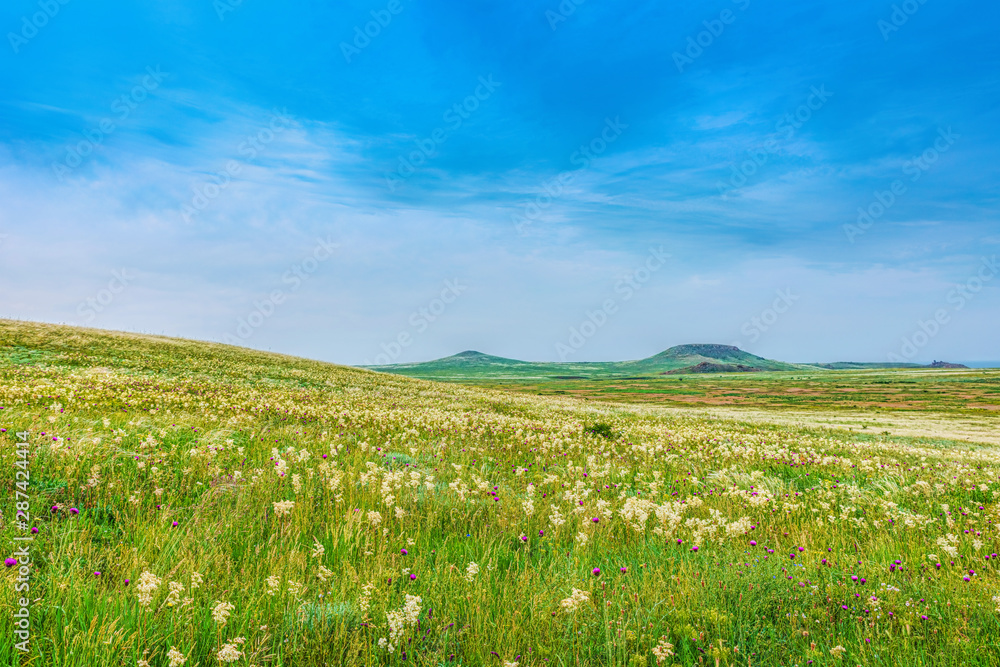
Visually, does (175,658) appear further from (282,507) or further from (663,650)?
(663,650)

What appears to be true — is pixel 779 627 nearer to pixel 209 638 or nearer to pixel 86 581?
pixel 209 638

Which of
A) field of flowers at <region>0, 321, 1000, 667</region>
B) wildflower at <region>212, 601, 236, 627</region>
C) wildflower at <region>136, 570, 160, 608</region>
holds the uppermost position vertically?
wildflower at <region>136, 570, 160, 608</region>

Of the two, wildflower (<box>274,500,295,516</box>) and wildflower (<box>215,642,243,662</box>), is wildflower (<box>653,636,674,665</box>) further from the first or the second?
wildflower (<box>274,500,295,516</box>)

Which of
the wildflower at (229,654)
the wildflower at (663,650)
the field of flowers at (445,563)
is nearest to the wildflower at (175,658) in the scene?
the field of flowers at (445,563)

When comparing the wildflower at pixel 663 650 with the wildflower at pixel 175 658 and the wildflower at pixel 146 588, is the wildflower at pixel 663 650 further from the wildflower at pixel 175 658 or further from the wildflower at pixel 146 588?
the wildflower at pixel 146 588

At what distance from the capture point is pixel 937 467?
40.7 feet

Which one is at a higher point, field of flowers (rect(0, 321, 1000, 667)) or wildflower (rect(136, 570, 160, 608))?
wildflower (rect(136, 570, 160, 608))

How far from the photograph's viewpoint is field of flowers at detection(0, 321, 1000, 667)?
2.99m

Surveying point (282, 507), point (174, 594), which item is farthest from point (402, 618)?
point (282, 507)

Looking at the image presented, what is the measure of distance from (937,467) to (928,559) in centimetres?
1023

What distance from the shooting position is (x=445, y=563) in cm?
417

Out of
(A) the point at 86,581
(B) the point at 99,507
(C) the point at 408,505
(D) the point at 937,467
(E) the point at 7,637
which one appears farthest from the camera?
(D) the point at 937,467

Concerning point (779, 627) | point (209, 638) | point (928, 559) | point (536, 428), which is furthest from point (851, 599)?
point (536, 428)

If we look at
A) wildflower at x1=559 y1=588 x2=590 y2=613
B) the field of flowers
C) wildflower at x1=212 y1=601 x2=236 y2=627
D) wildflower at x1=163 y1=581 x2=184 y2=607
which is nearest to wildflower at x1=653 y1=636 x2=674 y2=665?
the field of flowers
